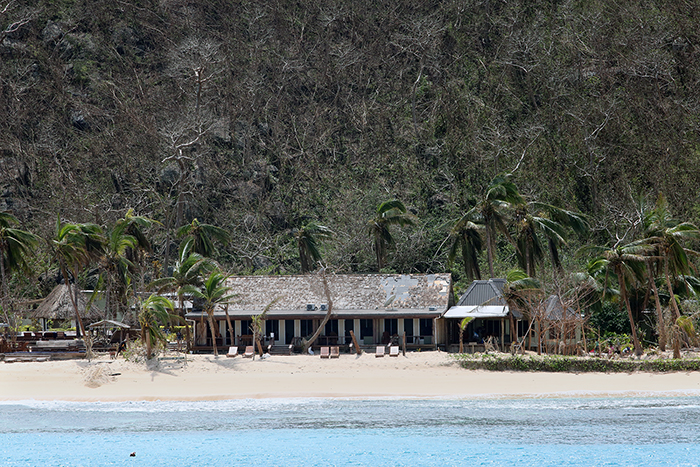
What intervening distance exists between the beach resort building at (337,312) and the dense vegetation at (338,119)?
459 inches

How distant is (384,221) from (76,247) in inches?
704

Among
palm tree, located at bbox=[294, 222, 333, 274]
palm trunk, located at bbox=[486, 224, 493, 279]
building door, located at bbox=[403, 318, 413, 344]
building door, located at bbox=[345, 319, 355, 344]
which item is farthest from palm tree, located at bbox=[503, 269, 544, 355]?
palm tree, located at bbox=[294, 222, 333, 274]

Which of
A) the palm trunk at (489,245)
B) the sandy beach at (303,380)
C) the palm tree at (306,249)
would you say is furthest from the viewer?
the palm tree at (306,249)

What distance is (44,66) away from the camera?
6562cm

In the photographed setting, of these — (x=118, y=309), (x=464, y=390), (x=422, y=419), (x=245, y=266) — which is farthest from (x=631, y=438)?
(x=245, y=266)

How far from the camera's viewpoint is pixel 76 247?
111ft

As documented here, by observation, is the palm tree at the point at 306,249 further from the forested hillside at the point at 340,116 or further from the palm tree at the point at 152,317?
the palm tree at the point at 152,317

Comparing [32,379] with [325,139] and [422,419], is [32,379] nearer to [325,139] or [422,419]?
[422,419]

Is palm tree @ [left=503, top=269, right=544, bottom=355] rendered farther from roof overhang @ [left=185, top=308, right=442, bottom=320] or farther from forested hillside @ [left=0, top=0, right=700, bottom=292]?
forested hillside @ [left=0, top=0, right=700, bottom=292]

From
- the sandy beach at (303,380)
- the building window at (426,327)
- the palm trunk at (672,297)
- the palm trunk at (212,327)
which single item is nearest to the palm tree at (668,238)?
the palm trunk at (672,297)

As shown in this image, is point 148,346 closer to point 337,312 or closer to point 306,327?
point 306,327

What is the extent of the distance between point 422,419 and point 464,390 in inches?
183

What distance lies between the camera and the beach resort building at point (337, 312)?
33.0 meters

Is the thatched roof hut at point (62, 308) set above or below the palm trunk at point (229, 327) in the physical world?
above
